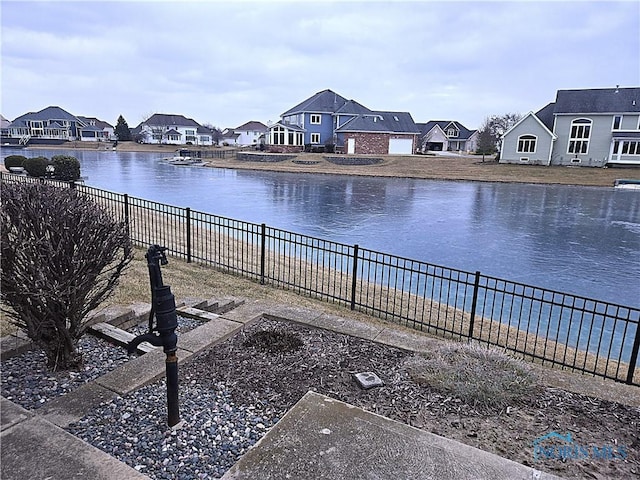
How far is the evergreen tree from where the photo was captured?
8981 cm

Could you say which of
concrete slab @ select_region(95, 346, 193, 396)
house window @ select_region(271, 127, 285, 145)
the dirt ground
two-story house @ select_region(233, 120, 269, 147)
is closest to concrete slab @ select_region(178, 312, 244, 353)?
the dirt ground

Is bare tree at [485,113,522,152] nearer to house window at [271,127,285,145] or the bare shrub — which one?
house window at [271,127,285,145]

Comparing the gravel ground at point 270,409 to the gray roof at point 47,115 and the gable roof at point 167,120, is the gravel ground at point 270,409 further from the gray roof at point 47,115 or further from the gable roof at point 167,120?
the gray roof at point 47,115

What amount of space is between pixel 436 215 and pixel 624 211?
33.5 ft

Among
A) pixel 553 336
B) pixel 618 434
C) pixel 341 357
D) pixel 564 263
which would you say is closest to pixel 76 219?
pixel 341 357

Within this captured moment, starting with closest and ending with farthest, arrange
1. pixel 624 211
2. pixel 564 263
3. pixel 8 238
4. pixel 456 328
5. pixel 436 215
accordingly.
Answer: pixel 8 238
pixel 456 328
pixel 564 263
pixel 436 215
pixel 624 211

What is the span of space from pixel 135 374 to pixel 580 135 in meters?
48.3

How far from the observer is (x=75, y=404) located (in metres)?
3.16

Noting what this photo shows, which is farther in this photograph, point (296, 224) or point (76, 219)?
point (296, 224)

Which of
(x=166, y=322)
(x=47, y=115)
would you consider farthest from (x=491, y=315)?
(x=47, y=115)

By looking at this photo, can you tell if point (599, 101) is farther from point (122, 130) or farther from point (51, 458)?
point (122, 130)

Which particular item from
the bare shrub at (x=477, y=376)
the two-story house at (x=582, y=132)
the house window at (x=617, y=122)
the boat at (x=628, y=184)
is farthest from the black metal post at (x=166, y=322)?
the house window at (x=617, y=122)

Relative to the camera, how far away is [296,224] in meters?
16.5

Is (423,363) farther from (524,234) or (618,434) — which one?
(524,234)
